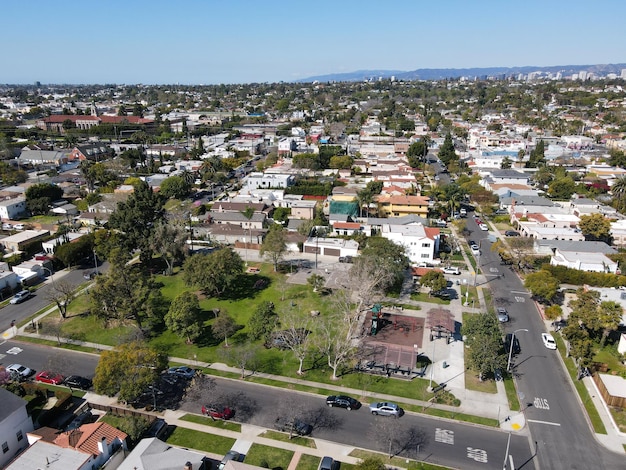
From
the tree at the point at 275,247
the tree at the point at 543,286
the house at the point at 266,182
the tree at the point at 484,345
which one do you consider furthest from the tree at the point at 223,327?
the house at the point at 266,182

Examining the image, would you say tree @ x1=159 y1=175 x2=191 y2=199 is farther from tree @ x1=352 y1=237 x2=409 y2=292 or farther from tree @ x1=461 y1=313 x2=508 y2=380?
tree @ x1=461 y1=313 x2=508 y2=380

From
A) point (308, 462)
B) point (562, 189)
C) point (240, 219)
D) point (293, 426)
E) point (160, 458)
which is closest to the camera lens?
point (160, 458)

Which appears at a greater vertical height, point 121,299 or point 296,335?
Answer: point 121,299

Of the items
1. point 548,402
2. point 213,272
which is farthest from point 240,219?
Result: point 548,402

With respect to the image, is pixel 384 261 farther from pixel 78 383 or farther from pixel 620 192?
pixel 620 192

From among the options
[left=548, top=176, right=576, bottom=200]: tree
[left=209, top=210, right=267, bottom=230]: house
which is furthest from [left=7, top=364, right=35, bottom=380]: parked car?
[left=548, top=176, right=576, bottom=200]: tree

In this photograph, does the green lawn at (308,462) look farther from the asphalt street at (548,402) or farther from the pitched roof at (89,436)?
the asphalt street at (548,402)
